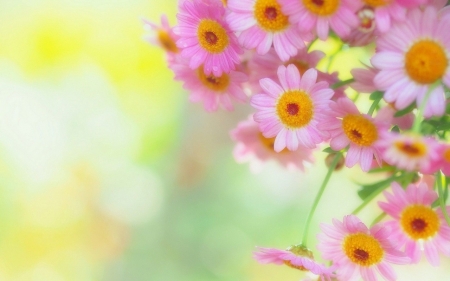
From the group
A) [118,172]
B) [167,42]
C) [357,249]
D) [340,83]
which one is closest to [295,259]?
[357,249]

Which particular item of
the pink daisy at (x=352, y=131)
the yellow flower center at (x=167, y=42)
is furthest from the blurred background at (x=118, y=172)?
the pink daisy at (x=352, y=131)

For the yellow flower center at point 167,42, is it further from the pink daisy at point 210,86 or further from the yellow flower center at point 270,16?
the yellow flower center at point 270,16

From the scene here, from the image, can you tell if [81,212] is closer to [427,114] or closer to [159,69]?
[159,69]

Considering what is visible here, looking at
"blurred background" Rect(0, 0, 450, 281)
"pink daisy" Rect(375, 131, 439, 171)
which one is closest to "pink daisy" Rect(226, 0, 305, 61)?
"pink daisy" Rect(375, 131, 439, 171)

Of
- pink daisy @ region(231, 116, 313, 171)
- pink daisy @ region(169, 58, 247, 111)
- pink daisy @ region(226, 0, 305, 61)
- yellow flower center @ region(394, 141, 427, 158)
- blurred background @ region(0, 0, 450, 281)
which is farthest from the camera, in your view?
blurred background @ region(0, 0, 450, 281)

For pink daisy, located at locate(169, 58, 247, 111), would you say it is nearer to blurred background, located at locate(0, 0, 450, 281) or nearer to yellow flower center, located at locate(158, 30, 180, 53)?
yellow flower center, located at locate(158, 30, 180, 53)

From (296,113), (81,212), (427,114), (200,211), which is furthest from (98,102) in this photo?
(427,114)

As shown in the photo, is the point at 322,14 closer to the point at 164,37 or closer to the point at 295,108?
the point at 295,108
